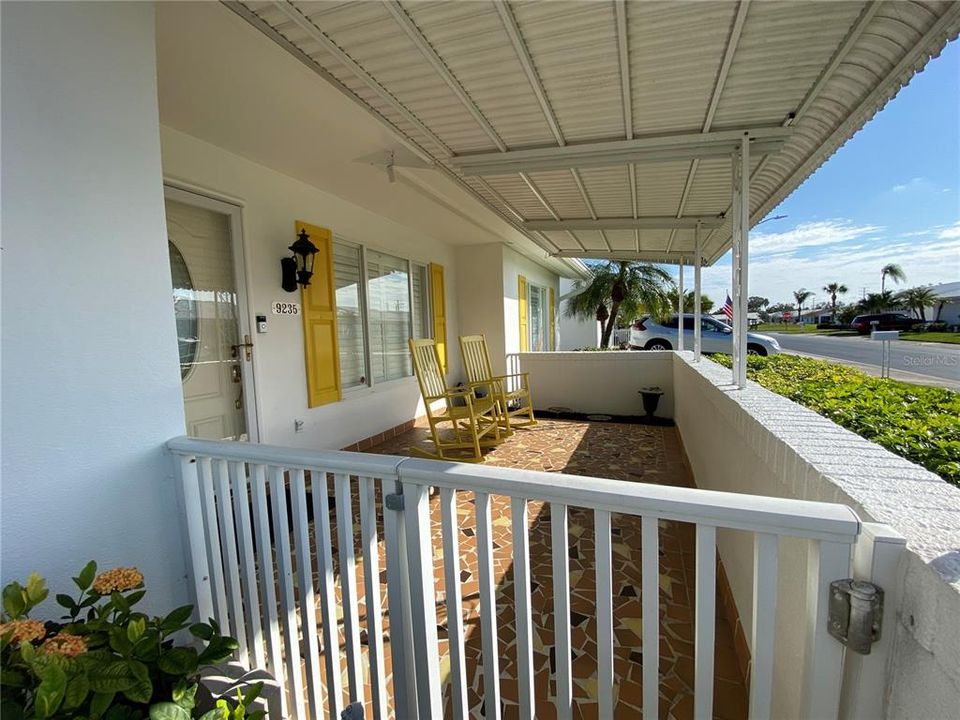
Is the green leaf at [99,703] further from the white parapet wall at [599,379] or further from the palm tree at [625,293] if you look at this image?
the palm tree at [625,293]

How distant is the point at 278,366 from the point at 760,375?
12.0 ft

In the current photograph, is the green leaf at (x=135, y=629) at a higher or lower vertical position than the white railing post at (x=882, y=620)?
lower

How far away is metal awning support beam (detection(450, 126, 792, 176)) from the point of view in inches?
81.2

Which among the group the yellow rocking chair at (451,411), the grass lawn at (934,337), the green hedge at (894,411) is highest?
the grass lawn at (934,337)

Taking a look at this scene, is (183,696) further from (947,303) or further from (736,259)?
(947,303)

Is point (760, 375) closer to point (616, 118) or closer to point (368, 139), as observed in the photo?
point (616, 118)

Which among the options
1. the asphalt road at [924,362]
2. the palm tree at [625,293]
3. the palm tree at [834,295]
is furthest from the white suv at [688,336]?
the asphalt road at [924,362]

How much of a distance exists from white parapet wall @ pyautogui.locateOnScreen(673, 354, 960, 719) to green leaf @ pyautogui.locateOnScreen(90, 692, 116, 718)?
4.48 feet

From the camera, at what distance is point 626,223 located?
379 centimetres

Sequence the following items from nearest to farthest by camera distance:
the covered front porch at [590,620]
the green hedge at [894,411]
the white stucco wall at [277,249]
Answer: the green hedge at [894,411]
the covered front porch at [590,620]
the white stucco wall at [277,249]

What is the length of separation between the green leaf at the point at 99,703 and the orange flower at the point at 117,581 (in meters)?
0.23

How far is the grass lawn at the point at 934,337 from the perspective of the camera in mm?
1765

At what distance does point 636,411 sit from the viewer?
5734 millimetres

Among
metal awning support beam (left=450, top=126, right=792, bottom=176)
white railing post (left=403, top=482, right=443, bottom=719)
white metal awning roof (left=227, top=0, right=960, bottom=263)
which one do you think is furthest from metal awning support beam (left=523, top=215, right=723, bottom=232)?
white railing post (left=403, top=482, right=443, bottom=719)
